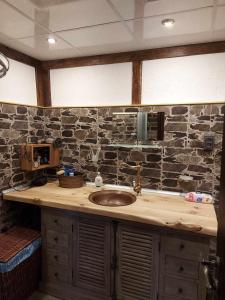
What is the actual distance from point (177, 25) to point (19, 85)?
1.68m

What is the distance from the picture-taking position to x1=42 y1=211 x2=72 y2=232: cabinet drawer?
6.51 feet

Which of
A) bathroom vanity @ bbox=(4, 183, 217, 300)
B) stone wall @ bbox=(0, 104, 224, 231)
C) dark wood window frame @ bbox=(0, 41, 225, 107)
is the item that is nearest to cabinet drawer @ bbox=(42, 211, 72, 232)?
bathroom vanity @ bbox=(4, 183, 217, 300)

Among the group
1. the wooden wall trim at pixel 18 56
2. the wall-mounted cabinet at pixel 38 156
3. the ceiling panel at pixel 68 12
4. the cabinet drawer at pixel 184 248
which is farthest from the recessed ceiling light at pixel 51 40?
the cabinet drawer at pixel 184 248

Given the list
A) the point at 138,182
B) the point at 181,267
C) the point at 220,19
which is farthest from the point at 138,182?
the point at 220,19

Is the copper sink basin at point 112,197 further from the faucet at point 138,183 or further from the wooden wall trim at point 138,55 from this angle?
the wooden wall trim at point 138,55

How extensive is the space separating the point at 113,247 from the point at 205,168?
3.69ft

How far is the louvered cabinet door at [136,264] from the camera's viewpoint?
1.72 metres

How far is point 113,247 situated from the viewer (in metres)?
1.84

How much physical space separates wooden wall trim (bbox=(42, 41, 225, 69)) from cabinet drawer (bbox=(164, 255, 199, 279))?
5.91 feet

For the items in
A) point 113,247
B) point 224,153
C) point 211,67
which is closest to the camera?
point 224,153

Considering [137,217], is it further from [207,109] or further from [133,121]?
[207,109]

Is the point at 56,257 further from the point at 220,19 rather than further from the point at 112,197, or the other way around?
the point at 220,19

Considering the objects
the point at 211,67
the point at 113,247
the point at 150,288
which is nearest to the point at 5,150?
the point at 113,247

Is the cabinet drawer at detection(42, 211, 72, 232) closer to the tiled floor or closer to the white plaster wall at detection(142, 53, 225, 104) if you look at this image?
the tiled floor
